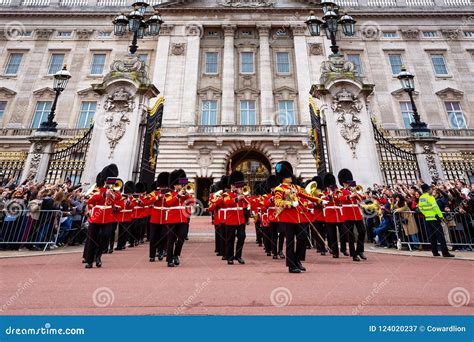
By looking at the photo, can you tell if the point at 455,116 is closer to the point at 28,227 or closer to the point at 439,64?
the point at 439,64

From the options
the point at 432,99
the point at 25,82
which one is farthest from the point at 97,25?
the point at 432,99

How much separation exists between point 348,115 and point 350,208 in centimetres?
417

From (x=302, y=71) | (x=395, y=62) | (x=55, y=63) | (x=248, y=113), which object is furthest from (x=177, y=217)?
(x=55, y=63)

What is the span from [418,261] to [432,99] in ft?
92.0

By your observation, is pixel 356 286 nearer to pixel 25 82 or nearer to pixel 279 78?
pixel 279 78

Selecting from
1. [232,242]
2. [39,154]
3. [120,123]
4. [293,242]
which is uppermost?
[120,123]

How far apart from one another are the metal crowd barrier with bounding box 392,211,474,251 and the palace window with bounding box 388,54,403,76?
25486mm

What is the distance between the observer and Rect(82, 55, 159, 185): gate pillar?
978 cm

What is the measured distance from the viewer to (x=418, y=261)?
6.91 meters

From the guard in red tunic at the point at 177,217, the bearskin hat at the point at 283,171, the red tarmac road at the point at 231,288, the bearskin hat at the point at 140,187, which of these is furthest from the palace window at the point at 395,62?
the guard in red tunic at the point at 177,217

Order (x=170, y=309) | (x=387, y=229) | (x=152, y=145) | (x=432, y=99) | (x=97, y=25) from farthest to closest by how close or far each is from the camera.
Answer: (x=97, y=25) → (x=432, y=99) → (x=152, y=145) → (x=387, y=229) → (x=170, y=309)

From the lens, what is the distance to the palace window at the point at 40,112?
2819 centimetres

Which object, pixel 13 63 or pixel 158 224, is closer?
pixel 158 224

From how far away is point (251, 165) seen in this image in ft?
94.7
